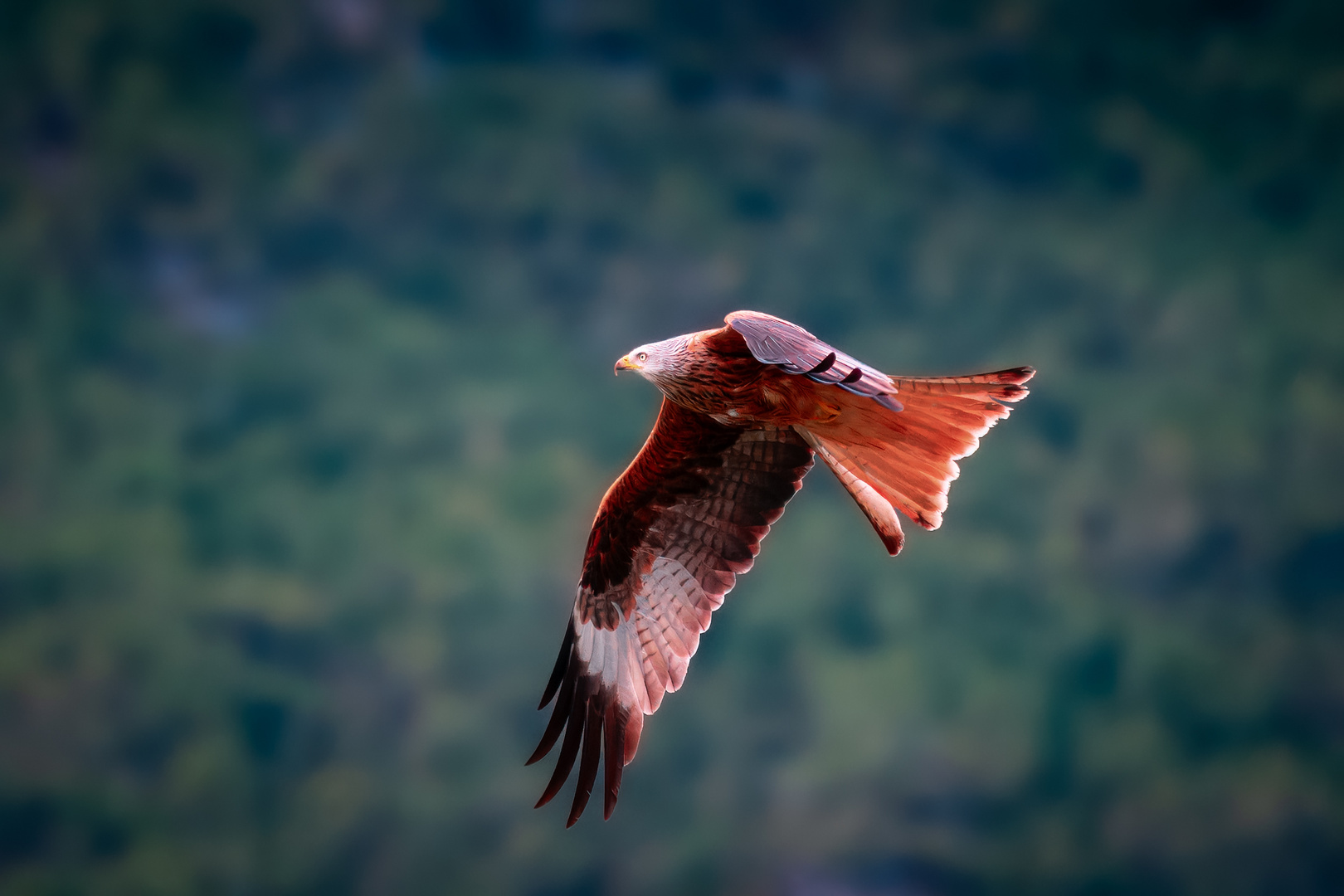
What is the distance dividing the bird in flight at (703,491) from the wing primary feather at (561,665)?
10 millimetres

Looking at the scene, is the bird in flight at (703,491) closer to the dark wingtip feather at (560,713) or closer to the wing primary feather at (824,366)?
the dark wingtip feather at (560,713)

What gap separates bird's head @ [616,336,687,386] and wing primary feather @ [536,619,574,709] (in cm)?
191

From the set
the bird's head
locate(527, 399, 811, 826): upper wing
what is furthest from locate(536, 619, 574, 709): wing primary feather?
the bird's head

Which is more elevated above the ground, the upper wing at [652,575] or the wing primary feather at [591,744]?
the upper wing at [652,575]

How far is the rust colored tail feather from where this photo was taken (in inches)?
207

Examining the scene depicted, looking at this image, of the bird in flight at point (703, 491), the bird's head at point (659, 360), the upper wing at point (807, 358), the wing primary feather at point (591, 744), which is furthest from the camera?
the wing primary feather at point (591, 744)

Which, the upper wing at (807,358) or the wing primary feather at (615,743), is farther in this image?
the wing primary feather at (615,743)

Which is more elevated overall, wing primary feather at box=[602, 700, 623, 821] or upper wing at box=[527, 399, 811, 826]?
upper wing at box=[527, 399, 811, 826]

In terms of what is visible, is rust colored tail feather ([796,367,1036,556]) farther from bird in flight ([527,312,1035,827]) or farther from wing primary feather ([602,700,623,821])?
wing primary feather ([602,700,623,821])

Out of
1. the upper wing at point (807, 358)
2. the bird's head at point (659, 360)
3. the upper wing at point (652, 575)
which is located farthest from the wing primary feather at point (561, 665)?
the upper wing at point (807, 358)

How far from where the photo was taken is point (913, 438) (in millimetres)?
5535

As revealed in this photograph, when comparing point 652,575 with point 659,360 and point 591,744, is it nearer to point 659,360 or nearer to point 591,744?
point 591,744

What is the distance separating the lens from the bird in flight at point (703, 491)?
5461mm

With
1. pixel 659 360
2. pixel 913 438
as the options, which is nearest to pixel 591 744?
pixel 659 360
